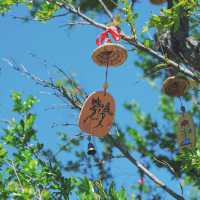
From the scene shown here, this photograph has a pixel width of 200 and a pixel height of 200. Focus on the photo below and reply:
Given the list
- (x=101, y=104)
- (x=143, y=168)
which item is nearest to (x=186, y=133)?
(x=143, y=168)

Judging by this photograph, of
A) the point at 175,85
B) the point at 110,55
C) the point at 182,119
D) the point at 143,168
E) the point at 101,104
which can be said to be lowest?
the point at 143,168

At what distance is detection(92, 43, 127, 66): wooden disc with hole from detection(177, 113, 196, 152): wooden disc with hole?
29.6 inches

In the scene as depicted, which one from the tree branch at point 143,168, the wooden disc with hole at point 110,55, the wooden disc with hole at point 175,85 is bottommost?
the tree branch at point 143,168

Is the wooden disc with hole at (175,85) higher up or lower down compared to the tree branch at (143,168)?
higher up

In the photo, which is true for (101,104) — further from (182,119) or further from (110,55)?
(182,119)

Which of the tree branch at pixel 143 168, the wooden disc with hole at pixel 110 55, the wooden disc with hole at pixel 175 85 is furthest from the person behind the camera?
the wooden disc with hole at pixel 175 85

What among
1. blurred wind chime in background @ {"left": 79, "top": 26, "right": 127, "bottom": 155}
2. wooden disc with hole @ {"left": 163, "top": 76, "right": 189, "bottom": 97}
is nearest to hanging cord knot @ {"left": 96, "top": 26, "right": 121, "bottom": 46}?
blurred wind chime in background @ {"left": 79, "top": 26, "right": 127, "bottom": 155}

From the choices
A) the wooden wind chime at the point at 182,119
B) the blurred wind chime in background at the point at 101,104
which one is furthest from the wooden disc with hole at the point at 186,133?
the blurred wind chime in background at the point at 101,104

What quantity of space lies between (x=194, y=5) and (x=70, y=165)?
2.57 meters

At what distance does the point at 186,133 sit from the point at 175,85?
1.34 feet

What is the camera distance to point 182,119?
3617 millimetres

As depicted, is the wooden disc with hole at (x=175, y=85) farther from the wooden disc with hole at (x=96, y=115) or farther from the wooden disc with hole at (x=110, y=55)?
the wooden disc with hole at (x=96, y=115)

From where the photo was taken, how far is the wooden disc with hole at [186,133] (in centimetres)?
345

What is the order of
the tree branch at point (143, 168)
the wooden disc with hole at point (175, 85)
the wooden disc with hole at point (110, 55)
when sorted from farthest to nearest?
the wooden disc with hole at point (175, 85) < the tree branch at point (143, 168) < the wooden disc with hole at point (110, 55)
